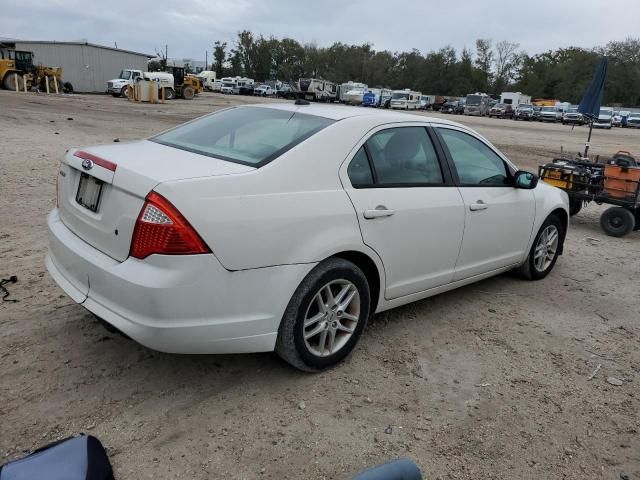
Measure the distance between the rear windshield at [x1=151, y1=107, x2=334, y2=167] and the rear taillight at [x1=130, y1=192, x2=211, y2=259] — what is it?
23.3 inches

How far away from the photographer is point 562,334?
4.22 metres

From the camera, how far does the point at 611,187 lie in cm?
794

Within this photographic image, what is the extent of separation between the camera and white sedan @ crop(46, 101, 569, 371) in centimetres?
265

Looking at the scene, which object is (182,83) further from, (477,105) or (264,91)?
(477,105)

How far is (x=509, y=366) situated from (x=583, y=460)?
3.04 feet

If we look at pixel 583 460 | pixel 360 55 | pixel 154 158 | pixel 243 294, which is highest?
pixel 360 55

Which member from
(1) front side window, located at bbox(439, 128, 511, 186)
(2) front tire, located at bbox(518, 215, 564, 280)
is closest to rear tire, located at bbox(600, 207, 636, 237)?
(2) front tire, located at bbox(518, 215, 564, 280)

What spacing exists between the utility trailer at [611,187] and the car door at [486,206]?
3738 millimetres

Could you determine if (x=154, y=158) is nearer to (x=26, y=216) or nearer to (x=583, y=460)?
(x=583, y=460)

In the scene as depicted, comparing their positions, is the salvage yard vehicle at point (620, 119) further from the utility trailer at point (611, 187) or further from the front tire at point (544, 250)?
the front tire at point (544, 250)

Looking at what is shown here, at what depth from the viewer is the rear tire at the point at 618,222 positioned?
7.69 metres

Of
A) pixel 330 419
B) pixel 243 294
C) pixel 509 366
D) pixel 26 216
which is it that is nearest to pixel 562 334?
pixel 509 366

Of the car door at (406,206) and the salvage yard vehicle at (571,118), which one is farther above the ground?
the car door at (406,206)

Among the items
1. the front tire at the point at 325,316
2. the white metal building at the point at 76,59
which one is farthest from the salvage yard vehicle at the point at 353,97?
the front tire at the point at 325,316
